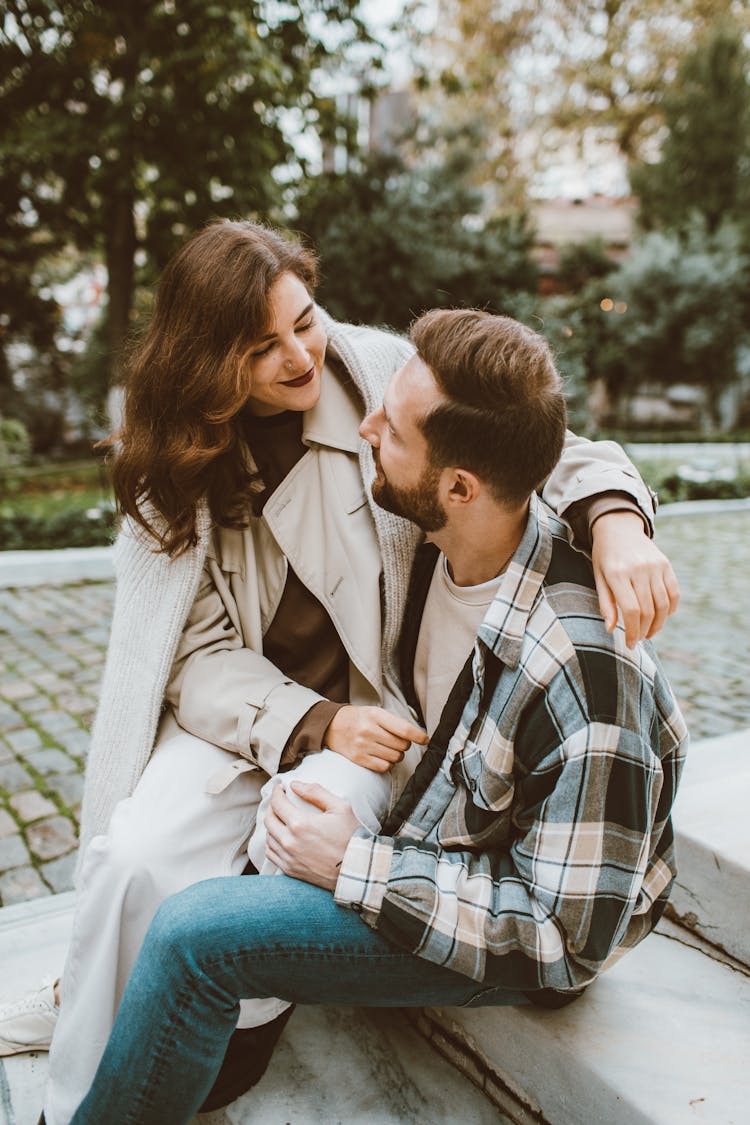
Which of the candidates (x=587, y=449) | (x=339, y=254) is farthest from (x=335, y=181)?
(x=587, y=449)

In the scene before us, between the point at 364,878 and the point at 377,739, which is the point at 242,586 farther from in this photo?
the point at 364,878

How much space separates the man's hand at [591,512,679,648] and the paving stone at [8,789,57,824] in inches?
104

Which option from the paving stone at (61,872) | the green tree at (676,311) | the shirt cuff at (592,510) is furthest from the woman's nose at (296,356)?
the green tree at (676,311)

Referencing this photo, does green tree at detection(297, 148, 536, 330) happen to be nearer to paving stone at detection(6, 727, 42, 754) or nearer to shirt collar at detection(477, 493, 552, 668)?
paving stone at detection(6, 727, 42, 754)

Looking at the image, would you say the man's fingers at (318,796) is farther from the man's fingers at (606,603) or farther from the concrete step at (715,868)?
the concrete step at (715,868)

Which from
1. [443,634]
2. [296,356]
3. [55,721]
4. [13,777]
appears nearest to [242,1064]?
[443,634]

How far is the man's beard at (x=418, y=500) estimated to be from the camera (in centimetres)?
191

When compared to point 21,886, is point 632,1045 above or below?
above

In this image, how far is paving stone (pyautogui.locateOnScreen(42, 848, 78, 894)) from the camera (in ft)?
9.62

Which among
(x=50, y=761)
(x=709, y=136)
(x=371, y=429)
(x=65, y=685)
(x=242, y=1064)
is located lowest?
(x=65, y=685)

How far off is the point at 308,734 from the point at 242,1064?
2.48 feet

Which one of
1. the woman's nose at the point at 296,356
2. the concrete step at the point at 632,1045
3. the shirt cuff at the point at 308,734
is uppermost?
the woman's nose at the point at 296,356

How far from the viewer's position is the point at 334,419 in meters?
2.34

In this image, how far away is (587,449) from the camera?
2045mm
